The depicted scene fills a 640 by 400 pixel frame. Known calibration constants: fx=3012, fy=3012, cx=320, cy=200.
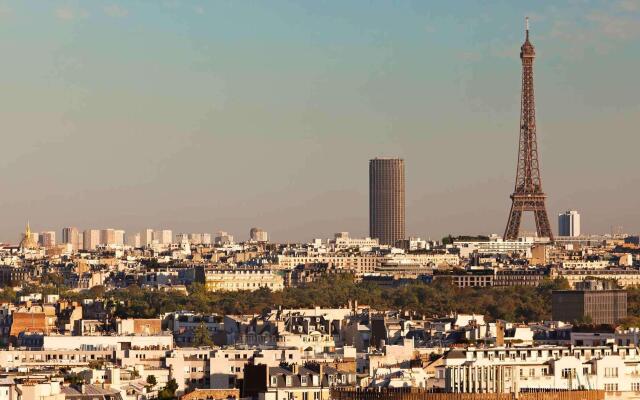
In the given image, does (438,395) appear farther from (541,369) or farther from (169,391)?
(169,391)

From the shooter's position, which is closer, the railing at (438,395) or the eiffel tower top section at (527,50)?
the railing at (438,395)

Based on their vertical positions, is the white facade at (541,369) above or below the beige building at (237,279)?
below

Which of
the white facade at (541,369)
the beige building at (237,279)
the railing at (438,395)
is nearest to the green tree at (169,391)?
the white facade at (541,369)

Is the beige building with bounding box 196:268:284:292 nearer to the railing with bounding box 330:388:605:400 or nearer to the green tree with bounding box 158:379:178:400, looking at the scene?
the green tree with bounding box 158:379:178:400

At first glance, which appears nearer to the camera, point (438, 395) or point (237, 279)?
point (438, 395)

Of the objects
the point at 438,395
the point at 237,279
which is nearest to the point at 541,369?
the point at 438,395

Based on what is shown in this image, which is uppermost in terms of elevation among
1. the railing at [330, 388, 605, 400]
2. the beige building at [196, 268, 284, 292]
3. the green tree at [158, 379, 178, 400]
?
the beige building at [196, 268, 284, 292]

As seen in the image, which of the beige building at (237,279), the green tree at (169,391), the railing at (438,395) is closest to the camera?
the railing at (438,395)

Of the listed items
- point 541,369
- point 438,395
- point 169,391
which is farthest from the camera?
point 169,391

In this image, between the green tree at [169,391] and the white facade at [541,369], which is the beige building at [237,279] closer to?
Answer: the green tree at [169,391]

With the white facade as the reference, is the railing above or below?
below

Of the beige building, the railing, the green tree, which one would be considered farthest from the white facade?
the beige building

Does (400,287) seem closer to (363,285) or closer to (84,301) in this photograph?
(363,285)

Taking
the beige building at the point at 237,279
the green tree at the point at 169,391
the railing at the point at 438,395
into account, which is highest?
the beige building at the point at 237,279
